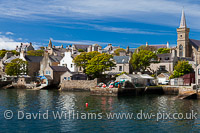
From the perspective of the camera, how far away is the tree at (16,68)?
83.2 metres

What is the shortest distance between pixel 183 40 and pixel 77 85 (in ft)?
251

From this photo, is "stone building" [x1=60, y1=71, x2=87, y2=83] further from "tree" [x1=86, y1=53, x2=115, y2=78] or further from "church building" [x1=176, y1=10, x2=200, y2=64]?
"church building" [x1=176, y1=10, x2=200, y2=64]

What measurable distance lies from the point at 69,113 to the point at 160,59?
61796mm

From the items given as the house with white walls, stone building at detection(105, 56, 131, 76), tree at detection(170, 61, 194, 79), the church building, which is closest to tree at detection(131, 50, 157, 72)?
stone building at detection(105, 56, 131, 76)

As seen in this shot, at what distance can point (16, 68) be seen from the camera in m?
84.1

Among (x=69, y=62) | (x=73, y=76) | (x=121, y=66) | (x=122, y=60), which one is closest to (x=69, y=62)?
(x=69, y=62)

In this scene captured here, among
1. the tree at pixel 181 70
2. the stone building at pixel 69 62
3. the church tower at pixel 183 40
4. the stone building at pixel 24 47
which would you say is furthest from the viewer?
the stone building at pixel 24 47

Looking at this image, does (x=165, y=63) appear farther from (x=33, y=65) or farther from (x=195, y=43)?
(x=195, y=43)

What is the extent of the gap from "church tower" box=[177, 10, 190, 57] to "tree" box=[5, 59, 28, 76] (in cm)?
7557

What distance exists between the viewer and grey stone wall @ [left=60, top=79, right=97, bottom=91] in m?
66.8

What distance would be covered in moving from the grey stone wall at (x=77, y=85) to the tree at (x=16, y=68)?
21.0 m

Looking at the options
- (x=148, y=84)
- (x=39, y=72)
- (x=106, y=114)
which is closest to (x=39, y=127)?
(x=106, y=114)

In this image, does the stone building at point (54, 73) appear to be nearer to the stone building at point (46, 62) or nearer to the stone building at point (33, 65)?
the stone building at point (46, 62)

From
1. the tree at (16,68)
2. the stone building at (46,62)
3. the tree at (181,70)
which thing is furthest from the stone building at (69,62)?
the tree at (181,70)
